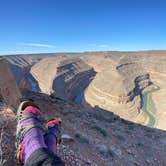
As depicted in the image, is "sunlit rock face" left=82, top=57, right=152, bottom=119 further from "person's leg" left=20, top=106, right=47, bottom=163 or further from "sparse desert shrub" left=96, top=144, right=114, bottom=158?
"person's leg" left=20, top=106, right=47, bottom=163

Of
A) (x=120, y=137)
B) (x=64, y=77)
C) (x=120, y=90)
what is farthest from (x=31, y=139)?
(x=64, y=77)

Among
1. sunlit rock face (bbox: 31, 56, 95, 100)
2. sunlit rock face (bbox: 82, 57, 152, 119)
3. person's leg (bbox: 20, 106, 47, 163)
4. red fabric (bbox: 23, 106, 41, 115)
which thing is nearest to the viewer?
person's leg (bbox: 20, 106, 47, 163)

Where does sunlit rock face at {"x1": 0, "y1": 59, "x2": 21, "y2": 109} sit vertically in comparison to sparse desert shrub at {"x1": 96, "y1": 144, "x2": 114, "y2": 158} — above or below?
above

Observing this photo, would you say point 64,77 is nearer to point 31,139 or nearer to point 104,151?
point 104,151

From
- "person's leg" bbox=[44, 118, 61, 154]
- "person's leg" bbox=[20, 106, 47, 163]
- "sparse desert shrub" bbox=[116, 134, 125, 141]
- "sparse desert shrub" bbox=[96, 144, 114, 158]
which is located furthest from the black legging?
"sparse desert shrub" bbox=[116, 134, 125, 141]

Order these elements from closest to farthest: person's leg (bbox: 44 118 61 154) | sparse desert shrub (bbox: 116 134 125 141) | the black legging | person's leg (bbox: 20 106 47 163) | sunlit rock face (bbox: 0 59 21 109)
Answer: the black legging, person's leg (bbox: 20 106 47 163), person's leg (bbox: 44 118 61 154), sunlit rock face (bbox: 0 59 21 109), sparse desert shrub (bbox: 116 134 125 141)

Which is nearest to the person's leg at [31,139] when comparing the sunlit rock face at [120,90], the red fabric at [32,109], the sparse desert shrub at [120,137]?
the red fabric at [32,109]

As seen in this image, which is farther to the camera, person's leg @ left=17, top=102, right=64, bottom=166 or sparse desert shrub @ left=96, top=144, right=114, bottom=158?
sparse desert shrub @ left=96, top=144, right=114, bottom=158
